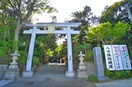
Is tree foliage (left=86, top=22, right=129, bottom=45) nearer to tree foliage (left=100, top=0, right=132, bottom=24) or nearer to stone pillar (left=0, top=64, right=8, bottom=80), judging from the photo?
tree foliage (left=100, top=0, right=132, bottom=24)

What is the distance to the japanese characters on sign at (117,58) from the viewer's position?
11.4 meters

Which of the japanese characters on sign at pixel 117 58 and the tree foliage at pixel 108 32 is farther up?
the tree foliage at pixel 108 32

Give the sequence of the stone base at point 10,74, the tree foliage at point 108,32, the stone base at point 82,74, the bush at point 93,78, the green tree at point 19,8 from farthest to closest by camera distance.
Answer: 1. the green tree at point 19,8
2. the tree foliage at point 108,32
3. the stone base at point 82,74
4. the stone base at point 10,74
5. the bush at point 93,78

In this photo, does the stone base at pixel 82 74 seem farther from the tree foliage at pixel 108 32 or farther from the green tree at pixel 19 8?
the green tree at pixel 19 8

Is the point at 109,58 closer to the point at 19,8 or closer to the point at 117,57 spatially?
the point at 117,57

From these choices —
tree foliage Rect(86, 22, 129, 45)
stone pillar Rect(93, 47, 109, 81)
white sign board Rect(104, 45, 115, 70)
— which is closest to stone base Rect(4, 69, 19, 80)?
stone pillar Rect(93, 47, 109, 81)

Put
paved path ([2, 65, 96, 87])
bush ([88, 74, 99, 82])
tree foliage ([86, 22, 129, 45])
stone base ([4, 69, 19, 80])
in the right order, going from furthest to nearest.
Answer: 1. tree foliage ([86, 22, 129, 45])
2. stone base ([4, 69, 19, 80])
3. bush ([88, 74, 99, 82])
4. paved path ([2, 65, 96, 87])

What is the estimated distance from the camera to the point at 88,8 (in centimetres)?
2327

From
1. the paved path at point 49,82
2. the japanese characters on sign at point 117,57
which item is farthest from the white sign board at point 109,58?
the paved path at point 49,82

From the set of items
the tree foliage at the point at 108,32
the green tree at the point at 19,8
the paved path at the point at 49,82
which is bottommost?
the paved path at the point at 49,82

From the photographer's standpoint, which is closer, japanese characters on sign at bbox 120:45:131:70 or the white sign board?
the white sign board

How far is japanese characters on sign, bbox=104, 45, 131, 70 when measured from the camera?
11.4 meters

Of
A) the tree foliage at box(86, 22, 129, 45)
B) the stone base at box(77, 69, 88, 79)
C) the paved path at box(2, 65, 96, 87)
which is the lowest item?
the paved path at box(2, 65, 96, 87)

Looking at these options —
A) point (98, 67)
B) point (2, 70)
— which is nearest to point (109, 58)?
point (98, 67)
